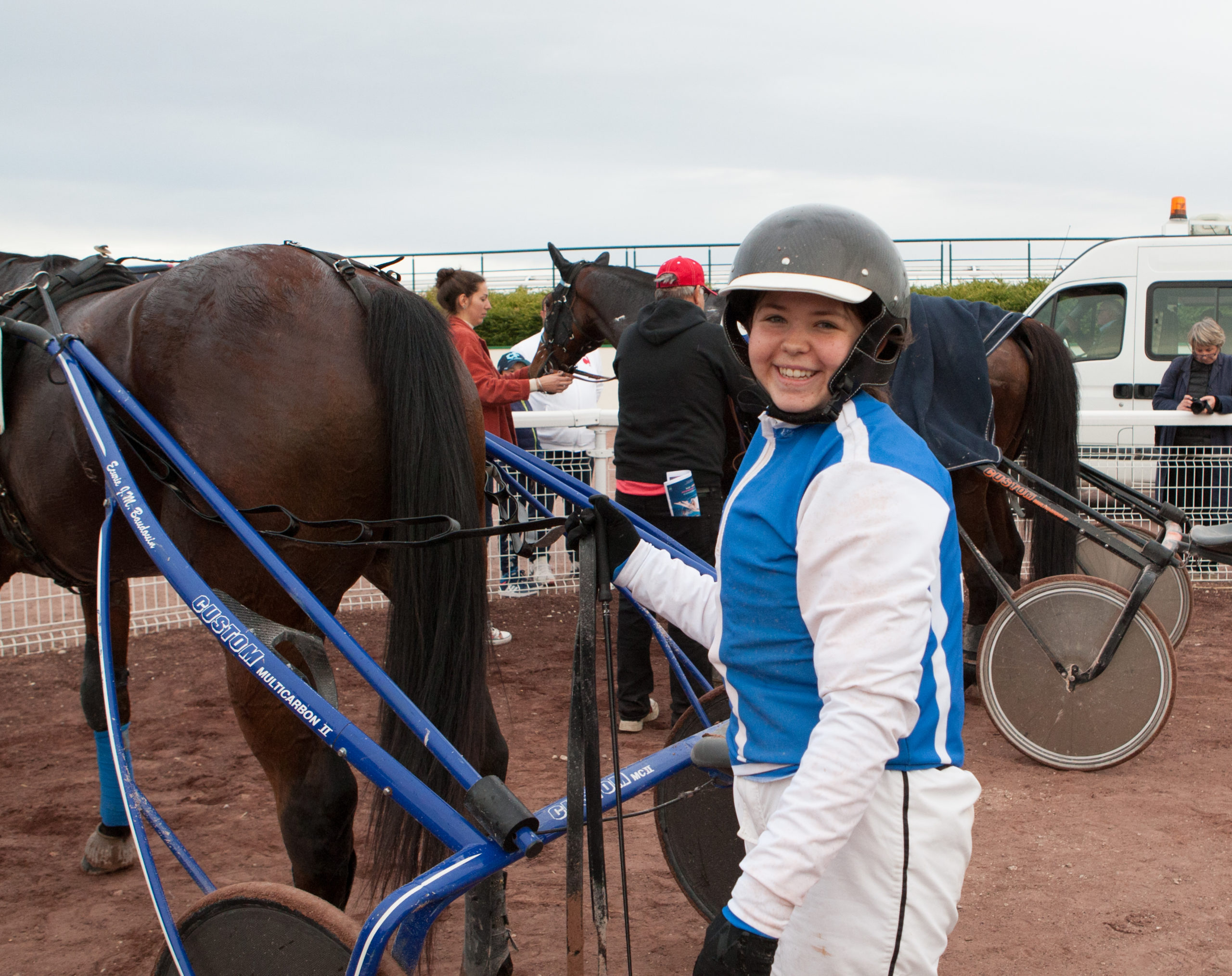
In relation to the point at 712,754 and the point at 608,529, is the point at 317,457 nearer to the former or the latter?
the point at 608,529

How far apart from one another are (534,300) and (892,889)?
670 inches

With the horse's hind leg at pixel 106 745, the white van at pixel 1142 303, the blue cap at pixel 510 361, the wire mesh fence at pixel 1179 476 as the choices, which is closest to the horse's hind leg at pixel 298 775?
the horse's hind leg at pixel 106 745

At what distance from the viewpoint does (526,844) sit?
1762 mm

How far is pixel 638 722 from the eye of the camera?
4.55 meters

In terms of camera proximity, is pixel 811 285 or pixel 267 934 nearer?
pixel 811 285

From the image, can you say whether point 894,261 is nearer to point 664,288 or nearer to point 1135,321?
point 664,288

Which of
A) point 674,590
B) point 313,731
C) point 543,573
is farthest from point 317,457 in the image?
point 543,573

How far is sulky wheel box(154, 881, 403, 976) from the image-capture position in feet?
5.59

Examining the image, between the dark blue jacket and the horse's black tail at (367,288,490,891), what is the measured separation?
19.8 feet

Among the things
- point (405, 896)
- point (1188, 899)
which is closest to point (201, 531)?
point (405, 896)

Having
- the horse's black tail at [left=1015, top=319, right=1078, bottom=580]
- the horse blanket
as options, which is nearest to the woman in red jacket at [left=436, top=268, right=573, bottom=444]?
the horse blanket

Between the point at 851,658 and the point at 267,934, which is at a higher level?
the point at 851,658

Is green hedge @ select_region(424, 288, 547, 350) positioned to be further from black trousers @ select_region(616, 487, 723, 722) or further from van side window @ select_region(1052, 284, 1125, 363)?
black trousers @ select_region(616, 487, 723, 722)

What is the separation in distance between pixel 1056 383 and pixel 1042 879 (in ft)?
8.32
